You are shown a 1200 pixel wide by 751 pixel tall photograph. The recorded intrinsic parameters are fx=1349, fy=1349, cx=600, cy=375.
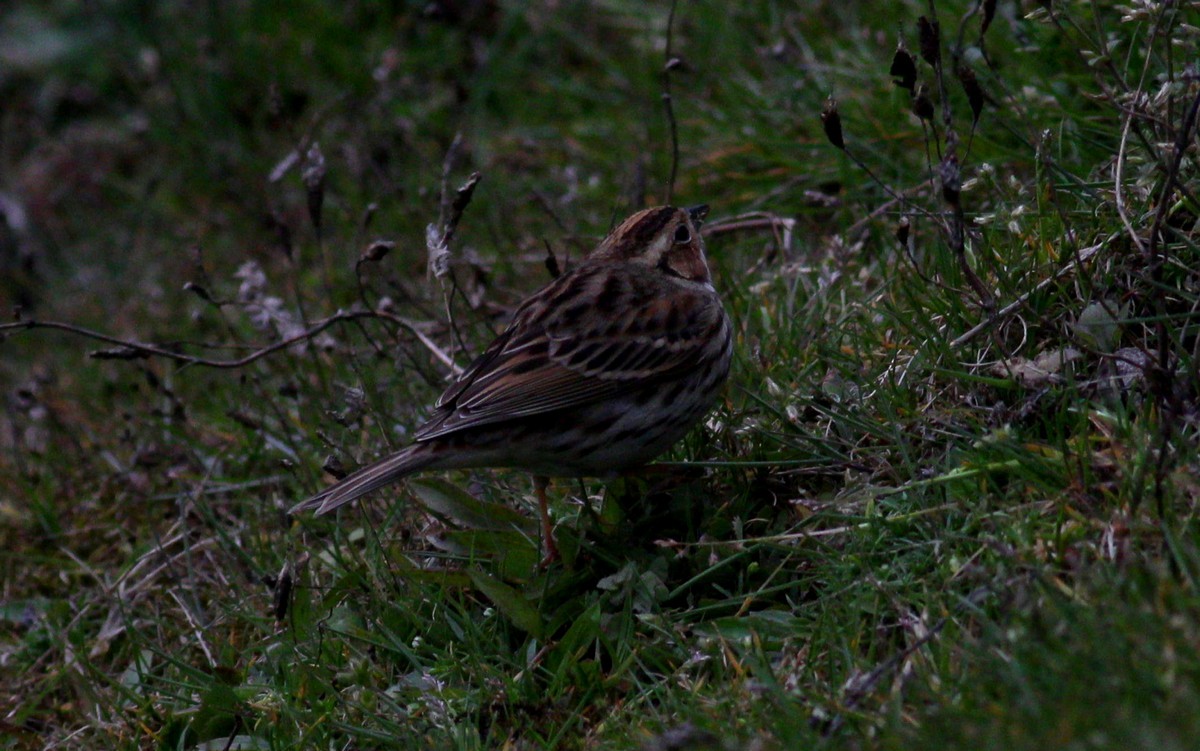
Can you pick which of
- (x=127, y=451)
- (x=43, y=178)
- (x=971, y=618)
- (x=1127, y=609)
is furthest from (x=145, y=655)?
(x=43, y=178)

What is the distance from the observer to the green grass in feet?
12.6

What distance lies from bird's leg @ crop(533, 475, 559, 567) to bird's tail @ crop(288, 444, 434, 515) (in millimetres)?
502

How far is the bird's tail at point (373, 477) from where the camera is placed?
481cm

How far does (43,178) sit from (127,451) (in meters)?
4.31

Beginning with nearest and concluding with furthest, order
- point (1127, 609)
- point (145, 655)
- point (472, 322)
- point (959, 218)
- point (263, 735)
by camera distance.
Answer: point (1127, 609) < point (959, 218) < point (263, 735) < point (145, 655) < point (472, 322)

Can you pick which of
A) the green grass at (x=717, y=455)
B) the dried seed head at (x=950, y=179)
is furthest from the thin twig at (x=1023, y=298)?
the dried seed head at (x=950, y=179)

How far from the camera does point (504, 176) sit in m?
8.49

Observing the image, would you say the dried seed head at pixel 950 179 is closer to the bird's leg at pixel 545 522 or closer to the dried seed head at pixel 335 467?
the bird's leg at pixel 545 522

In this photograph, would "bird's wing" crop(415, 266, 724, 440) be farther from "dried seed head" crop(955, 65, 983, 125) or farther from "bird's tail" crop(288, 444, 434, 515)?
"dried seed head" crop(955, 65, 983, 125)

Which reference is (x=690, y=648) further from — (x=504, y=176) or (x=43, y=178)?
(x=43, y=178)

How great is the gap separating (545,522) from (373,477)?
676 millimetres

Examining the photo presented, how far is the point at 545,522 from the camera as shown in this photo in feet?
16.6

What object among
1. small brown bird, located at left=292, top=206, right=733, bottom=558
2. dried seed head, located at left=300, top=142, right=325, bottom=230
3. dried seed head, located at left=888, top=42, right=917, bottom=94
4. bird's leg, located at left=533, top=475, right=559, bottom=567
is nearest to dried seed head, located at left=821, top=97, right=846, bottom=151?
dried seed head, located at left=888, top=42, right=917, bottom=94

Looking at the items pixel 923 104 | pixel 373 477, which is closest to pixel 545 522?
pixel 373 477
